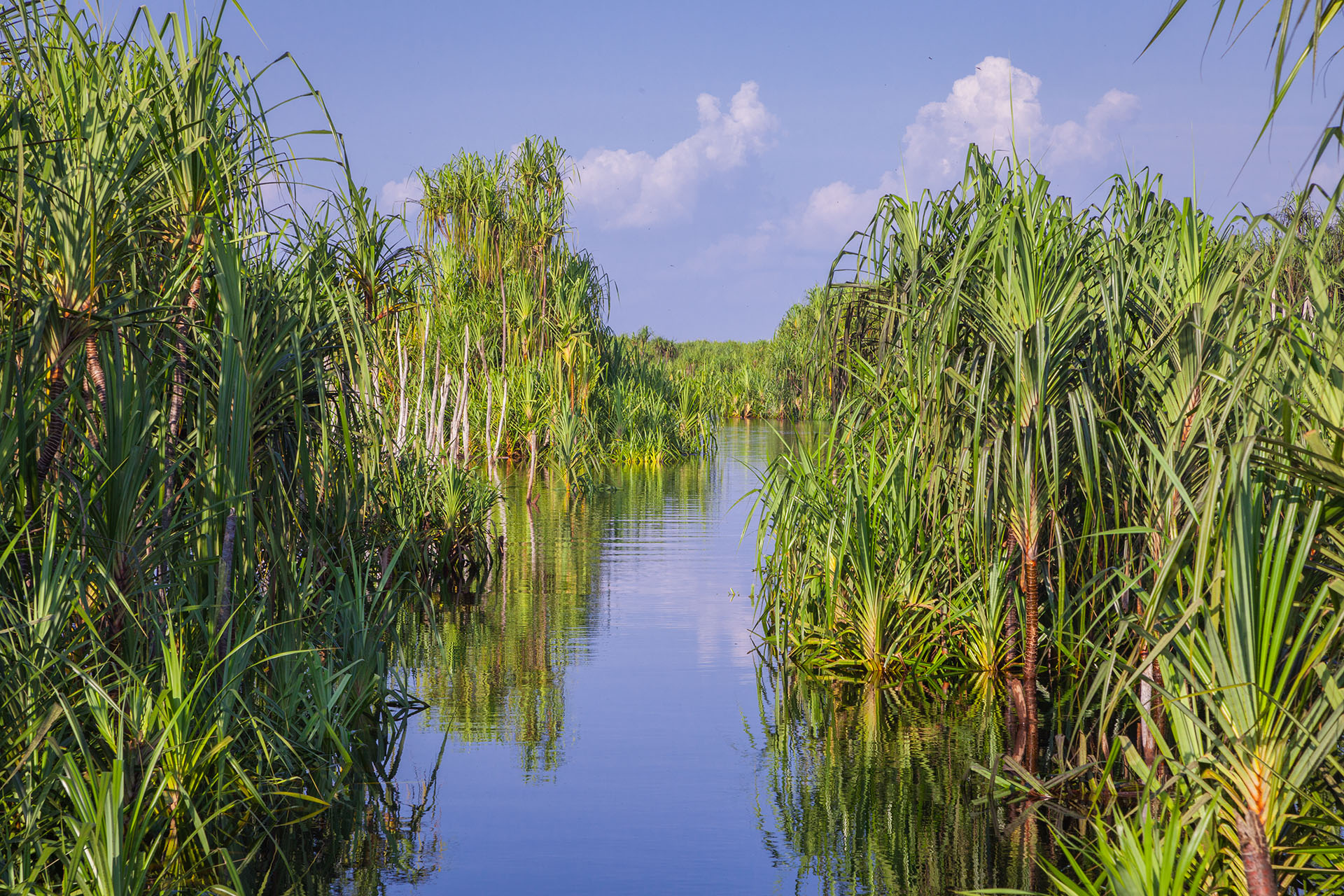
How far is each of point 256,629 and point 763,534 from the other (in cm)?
359

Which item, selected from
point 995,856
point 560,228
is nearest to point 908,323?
point 995,856

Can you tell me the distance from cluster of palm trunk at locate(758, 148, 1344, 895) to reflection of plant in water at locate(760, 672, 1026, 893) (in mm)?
284

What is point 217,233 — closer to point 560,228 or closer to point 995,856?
point 995,856

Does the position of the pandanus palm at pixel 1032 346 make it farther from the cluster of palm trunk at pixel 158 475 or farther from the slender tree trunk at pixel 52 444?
the slender tree trunk at pixel 52 444

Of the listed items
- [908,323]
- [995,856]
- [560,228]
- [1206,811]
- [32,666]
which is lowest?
[995,856]

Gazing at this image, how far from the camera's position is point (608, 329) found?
24625 mm

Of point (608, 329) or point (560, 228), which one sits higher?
point (560, 228)

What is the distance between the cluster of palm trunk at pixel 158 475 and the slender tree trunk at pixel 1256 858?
2963mm

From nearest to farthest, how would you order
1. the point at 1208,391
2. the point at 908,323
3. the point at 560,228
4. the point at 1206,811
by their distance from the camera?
the point at 1206,811, the point at 1208,391, the point at 908,323, the point at 560,228

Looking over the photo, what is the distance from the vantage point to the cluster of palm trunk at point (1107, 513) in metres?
3.14

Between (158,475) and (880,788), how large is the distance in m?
3.47

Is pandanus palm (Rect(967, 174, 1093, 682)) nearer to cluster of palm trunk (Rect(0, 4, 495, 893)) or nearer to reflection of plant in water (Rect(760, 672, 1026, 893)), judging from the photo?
reflection of plant in water (Rect(760, 672, 1026, 893))

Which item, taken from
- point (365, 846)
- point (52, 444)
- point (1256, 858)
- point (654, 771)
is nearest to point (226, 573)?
point (52, 444)

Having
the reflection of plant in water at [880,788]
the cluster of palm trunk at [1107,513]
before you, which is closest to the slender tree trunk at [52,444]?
the reflection of plant in water at [880,788]
